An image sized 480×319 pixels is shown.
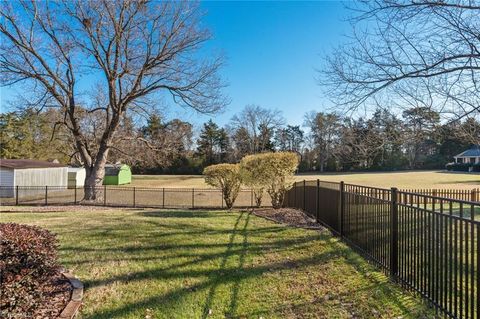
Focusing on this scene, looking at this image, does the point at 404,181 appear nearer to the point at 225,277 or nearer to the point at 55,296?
the point at 225,277

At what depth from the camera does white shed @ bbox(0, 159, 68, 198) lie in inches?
854

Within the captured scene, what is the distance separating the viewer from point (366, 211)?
5.38 metres

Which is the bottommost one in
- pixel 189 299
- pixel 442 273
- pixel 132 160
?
pixel 189 299

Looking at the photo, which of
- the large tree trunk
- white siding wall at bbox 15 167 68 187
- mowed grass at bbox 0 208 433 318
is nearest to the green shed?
white siding wall at bbox 15 167 68 187

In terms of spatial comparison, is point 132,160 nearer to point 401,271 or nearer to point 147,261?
point 147,261

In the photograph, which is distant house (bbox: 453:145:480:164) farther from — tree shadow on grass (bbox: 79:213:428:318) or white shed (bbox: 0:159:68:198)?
tree shadow on grass (bbox: 79:213:428:318)

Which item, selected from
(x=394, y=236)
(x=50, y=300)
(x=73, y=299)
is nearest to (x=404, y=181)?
(x=394, y=236)

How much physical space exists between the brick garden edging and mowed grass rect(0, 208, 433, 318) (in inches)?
3.4

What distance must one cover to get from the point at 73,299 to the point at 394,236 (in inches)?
158

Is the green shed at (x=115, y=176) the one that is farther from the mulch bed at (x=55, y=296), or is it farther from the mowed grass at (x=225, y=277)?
the mulch bed at (x=55, y=296)

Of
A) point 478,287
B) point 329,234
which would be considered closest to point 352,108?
point 329,234

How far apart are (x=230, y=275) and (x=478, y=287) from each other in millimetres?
2831

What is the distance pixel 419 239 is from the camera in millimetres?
3695

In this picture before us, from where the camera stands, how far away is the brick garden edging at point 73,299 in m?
3.28
